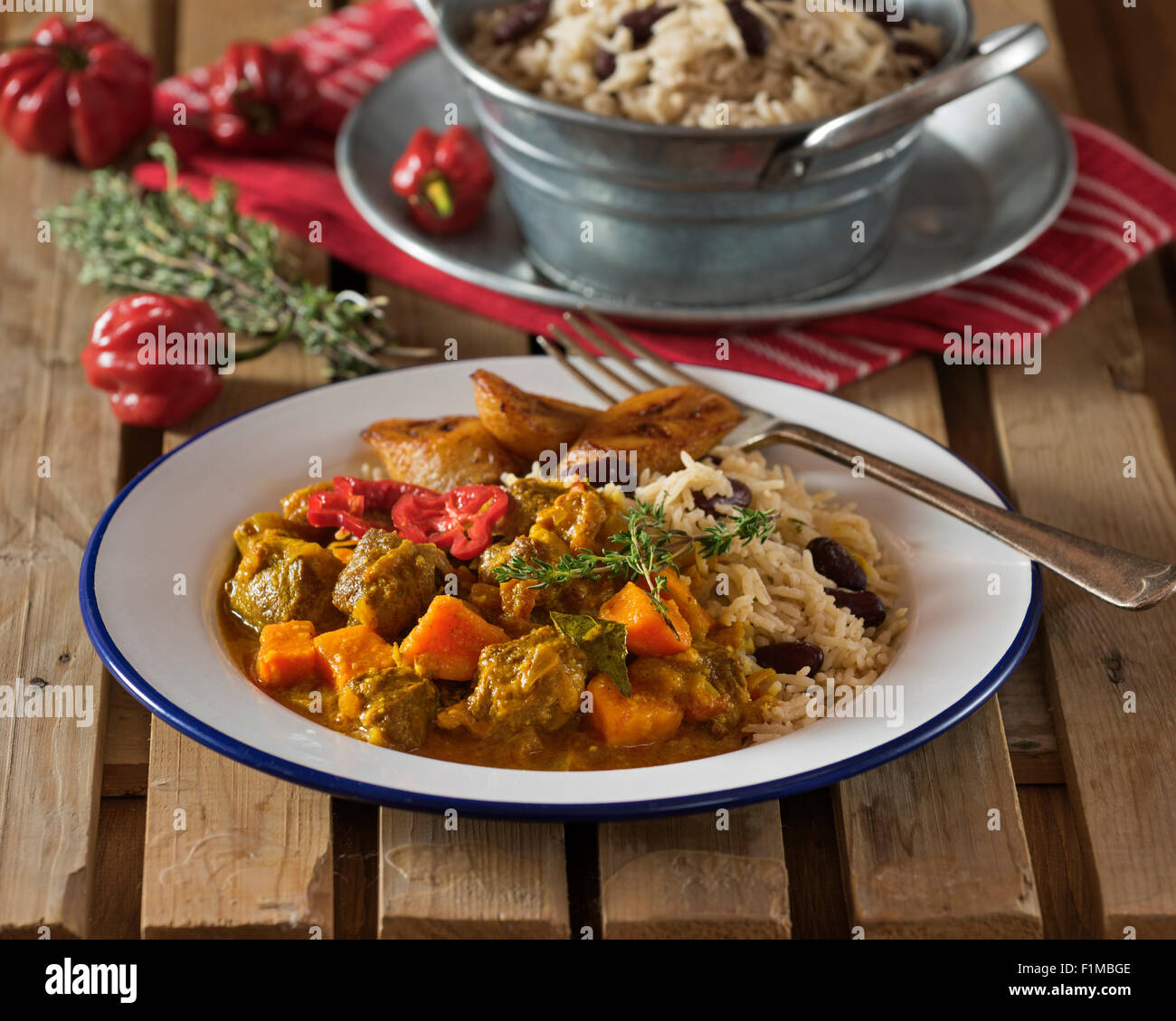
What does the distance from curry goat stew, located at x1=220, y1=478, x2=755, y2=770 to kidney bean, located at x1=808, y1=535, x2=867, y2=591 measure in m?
0.36

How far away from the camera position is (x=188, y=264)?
Result: 4.51 metres

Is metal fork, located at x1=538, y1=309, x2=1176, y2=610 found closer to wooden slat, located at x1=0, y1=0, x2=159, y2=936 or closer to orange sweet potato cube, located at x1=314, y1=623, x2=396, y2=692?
orange sweet potato cube, located at x1=314, y1=623, x2=396, y2=692

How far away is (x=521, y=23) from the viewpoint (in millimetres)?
4465

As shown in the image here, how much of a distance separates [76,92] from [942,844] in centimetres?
414

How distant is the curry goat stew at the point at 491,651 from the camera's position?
9.06ft

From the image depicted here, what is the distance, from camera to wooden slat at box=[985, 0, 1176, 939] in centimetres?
287

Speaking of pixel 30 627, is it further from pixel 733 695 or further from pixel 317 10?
pixel 317 10

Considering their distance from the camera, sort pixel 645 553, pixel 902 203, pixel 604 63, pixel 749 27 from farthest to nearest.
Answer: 1. pixel 902 203
2. pixel 604 63
3. pixel 749 27
4. pixel 645 553

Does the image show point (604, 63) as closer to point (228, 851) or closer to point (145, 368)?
point (145, 368)

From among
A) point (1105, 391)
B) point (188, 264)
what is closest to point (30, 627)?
point (188, 264)

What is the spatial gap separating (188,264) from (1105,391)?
2.92 metres

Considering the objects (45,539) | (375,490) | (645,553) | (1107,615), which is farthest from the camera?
(45,539)

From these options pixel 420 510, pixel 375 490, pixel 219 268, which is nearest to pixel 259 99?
pixel 219 268

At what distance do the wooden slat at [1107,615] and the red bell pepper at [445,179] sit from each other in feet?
6.00
